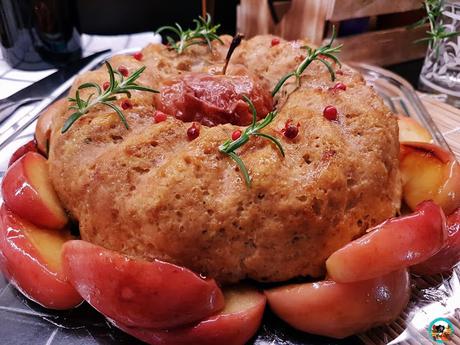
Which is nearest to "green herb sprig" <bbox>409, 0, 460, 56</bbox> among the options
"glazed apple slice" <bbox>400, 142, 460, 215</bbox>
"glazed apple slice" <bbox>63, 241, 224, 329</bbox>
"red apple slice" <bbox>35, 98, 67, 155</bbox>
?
"glazed apple slice" <bbox>400, 142, 460, 215</bbox>

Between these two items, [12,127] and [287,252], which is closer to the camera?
[287,252]

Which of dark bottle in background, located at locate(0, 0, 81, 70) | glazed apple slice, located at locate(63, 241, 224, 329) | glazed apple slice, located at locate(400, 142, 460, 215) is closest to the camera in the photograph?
glazed apple slice, located at locate(63, 241, 224, 329)

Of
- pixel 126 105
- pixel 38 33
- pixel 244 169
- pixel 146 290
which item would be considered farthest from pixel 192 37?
pixel 38 33

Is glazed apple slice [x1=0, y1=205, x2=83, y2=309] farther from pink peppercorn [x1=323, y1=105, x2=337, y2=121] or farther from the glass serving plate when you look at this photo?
pink peppercorn [x1=323, y1=105, x2=337, y2=121]

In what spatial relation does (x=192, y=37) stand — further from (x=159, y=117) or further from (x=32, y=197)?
(x=32, y=197)

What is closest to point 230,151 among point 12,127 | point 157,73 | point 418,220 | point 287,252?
point 287,252

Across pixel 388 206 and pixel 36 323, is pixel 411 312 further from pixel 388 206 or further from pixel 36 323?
pixel 36 323
